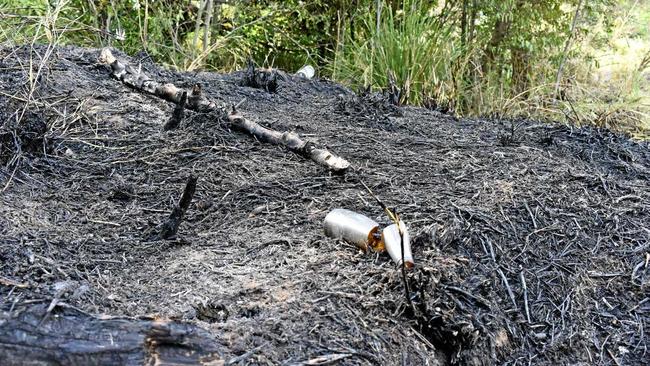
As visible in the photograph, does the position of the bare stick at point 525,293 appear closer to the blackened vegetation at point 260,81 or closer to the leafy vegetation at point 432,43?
the blackened vegetation at point 260,81

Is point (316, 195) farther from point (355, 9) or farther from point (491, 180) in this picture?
point (355, 9)

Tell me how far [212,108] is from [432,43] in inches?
99.8

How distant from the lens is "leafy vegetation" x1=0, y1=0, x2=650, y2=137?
5449 mm

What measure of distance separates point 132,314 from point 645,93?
5662mm

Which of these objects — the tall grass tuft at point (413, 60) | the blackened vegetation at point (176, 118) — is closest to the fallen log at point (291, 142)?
the blackened vegetation at point (176, 118)

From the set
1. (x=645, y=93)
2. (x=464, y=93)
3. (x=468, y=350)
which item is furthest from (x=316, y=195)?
(x=645, y=93)

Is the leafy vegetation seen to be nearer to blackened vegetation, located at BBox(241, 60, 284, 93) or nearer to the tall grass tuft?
the tall grass tuft

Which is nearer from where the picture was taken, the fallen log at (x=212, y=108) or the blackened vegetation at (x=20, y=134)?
the blackened vegetation at (x=20, y=134)

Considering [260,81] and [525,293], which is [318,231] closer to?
[525,293]

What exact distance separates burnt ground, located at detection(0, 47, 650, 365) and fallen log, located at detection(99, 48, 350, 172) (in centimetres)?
5

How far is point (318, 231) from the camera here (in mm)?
2434

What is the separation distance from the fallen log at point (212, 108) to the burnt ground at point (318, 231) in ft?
0.16

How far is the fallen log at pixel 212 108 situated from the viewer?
3.05 m

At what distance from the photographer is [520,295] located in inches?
92.6
